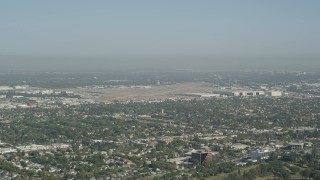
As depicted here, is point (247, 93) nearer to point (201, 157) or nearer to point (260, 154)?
point (260, 154)

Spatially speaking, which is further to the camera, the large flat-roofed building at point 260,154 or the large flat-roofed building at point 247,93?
the large flat-roofed building at point 247,93

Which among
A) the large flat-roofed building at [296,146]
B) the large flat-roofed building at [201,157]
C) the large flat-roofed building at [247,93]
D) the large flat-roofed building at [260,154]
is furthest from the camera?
the large flat-roofed building at [247,93]

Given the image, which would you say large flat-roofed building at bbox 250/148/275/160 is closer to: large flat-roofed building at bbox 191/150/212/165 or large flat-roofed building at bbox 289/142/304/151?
large flat-roofed building at bbox 289/142/304/151

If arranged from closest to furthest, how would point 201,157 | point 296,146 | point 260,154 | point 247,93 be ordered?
point 201,157 < point 260,154 < point 296,146 < point 247,93

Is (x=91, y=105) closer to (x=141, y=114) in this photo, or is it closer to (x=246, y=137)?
(x=141, y=114)

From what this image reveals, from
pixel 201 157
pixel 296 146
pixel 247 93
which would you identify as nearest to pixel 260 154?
pixel 201 157

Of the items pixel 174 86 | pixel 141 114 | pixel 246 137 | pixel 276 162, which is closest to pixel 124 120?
pixel 141 114

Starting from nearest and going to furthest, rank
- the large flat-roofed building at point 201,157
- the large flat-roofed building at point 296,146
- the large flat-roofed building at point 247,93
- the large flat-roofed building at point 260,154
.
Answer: the large flat-roofed building at point 201,157 < the large flat-roofed building at point 260,154 < the large flat-roofed building at point 296,146 < the large flat-roofed building at point 247,93

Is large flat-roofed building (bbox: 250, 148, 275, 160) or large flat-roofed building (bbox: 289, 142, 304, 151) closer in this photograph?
large flat-roofed building (bbox: 250, 148, 275, 160)

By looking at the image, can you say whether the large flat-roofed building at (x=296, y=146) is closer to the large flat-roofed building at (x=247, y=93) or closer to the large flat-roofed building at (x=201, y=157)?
the large flat-roofed building at (x=201, y=157)

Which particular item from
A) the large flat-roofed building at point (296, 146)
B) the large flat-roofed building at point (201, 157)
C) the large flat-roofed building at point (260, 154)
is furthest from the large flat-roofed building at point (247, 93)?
the large flat-roofed building at point (201, 157)

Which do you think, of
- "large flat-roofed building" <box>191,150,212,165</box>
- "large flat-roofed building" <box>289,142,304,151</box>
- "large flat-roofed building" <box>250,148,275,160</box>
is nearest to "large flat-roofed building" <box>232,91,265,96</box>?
"large flat-roofed building" <box>289,142,304,151</box>
